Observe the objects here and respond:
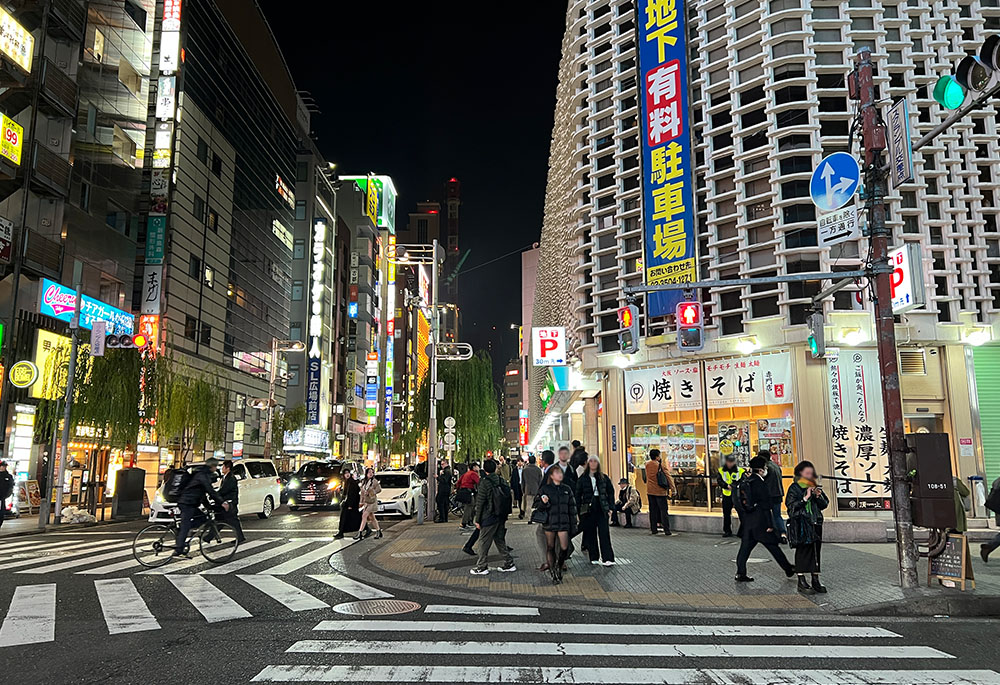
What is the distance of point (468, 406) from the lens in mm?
41656

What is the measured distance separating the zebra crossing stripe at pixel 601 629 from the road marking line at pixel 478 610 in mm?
566

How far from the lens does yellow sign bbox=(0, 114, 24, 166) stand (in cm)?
2541

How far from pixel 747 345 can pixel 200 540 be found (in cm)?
1437

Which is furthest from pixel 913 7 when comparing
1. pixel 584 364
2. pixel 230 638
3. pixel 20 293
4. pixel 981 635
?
pixel 20 293

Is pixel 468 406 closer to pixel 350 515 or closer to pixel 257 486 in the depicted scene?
pixel 257 486

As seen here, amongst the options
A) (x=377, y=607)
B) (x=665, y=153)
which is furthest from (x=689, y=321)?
(x=377, y=607)

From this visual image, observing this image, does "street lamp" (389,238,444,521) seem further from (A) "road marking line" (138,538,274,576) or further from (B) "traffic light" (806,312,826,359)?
(B) "traffic light" (806,312,826,359)

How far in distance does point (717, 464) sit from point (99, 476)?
84.2ft

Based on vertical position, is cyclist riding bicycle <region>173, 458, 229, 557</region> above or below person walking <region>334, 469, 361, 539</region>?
above

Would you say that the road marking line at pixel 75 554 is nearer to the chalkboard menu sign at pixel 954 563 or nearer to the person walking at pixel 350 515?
the person walking at pixel 350 515

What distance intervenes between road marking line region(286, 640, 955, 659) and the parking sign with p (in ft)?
65.3

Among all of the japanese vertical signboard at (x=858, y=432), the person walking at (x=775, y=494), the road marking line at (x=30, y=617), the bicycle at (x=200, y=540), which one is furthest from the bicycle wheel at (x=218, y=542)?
the japanese vertical signboard at (x=858, y=432)

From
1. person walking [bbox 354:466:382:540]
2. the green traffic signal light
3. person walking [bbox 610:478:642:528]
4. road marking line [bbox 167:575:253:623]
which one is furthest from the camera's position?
person walking [bbox 610:478:642:528]

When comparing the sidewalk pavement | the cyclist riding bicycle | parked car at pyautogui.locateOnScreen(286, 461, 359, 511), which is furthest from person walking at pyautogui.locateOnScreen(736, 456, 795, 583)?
parked car at pyautogui.locateOnScreen(286, 461, 359, 511)
